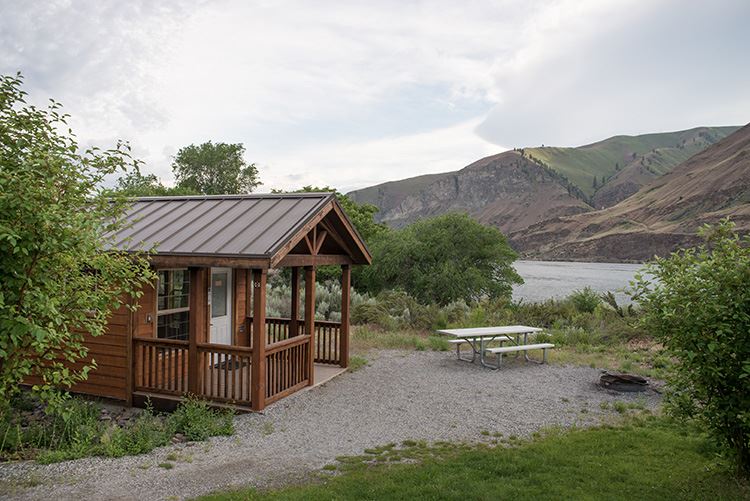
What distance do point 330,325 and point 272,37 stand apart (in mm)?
8599

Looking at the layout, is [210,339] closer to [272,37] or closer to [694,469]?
[694,469]

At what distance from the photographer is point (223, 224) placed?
8.30 meters

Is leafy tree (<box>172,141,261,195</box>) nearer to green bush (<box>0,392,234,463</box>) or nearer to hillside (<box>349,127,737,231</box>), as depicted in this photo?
green bush (<box>0,392,234,463</box>)

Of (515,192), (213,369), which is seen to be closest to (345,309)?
(213,369)

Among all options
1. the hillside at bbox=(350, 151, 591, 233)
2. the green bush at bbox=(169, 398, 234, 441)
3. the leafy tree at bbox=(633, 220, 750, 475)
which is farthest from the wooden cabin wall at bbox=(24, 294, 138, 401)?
the hillside at bbox=(350, 151, 591, 233)

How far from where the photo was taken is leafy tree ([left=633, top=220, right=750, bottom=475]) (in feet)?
14.3

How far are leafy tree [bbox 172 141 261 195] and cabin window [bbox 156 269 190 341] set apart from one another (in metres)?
37.8

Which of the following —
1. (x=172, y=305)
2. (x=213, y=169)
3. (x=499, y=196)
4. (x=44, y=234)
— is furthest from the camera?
(x=499, y=196)

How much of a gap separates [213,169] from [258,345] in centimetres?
4182

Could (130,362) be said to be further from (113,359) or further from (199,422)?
(199,422)

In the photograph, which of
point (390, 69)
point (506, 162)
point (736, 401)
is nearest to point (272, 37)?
point (390, 69)

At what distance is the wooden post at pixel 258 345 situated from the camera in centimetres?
742

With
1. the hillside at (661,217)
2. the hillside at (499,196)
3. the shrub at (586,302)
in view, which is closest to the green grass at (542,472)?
the shrub at (586,302)

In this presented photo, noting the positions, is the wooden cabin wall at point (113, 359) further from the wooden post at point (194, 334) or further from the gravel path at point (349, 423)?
the gravel path at point (349, 423)
